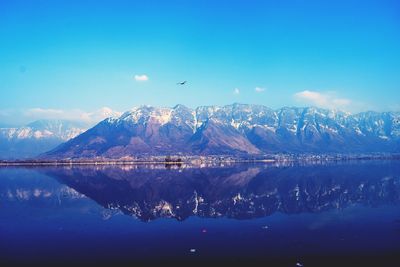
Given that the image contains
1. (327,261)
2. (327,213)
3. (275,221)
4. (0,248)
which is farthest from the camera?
(327,213)

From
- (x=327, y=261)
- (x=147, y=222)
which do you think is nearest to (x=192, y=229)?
(x=147, y=222)

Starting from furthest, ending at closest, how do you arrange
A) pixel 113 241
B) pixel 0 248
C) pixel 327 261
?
1. pixel 113 241
2. pixel 0 248
3. pixel 327 261

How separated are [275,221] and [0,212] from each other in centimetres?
4696

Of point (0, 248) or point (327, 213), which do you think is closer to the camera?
point (0, 248)

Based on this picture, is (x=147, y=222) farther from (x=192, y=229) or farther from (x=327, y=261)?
(x=327, y=261)

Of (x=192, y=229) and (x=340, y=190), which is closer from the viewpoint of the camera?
(x=192, y=229)

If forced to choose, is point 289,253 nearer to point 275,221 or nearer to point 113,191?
point 275,221

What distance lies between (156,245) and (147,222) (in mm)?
14688

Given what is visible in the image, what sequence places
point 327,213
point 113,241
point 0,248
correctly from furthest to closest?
1. point 327,213
2. point 113,241
3. point 0,248

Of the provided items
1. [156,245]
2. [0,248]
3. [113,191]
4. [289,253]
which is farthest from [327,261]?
[113,191]

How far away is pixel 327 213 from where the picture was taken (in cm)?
6419

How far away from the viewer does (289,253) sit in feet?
127

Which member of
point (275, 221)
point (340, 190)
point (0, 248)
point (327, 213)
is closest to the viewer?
point (0, 248)

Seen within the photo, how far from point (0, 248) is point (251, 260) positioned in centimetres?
2652
